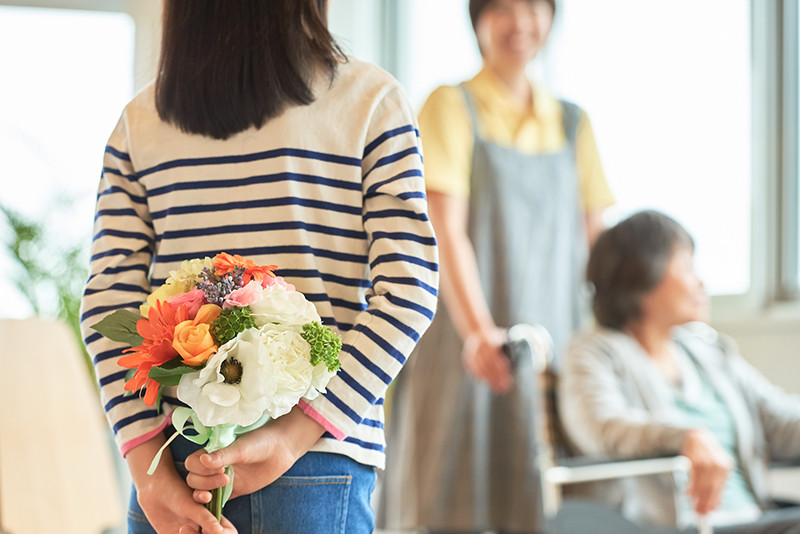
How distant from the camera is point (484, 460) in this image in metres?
2.23

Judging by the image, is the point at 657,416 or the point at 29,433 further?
the point at 657,416

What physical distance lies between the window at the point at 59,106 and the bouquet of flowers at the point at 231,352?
140 inches

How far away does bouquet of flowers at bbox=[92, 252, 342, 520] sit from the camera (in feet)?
2.63

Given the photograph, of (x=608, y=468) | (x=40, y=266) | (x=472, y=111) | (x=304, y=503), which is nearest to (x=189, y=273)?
(x=304, y=503)

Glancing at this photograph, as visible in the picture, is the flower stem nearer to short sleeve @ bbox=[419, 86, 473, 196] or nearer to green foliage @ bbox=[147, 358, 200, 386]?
green foliage @ bbox=[147, 358, 200, 386]

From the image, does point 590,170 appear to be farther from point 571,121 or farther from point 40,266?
point 40,266

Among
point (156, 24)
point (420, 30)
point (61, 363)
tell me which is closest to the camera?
point (156, 24)

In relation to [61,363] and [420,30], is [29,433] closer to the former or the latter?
[61,363]

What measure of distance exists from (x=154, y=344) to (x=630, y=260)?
146 cm

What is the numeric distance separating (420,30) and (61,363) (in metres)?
3.02

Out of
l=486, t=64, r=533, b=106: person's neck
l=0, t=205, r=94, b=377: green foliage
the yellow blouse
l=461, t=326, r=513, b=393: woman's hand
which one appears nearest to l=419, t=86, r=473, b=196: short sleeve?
the yellow blouse

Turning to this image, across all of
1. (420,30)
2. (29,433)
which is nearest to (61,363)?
(29,433)

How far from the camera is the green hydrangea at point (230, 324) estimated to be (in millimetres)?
823

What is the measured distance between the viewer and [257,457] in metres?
0.85
